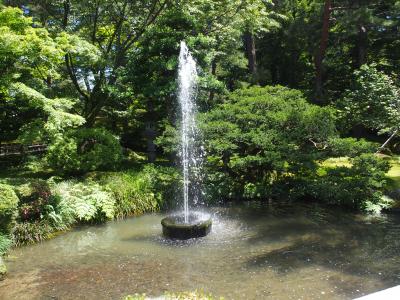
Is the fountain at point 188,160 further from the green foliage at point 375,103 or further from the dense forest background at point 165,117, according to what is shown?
the green foliage at point 375,103

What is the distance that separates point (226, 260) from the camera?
875cm

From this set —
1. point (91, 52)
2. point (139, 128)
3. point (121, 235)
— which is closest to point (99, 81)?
point (91, 52)

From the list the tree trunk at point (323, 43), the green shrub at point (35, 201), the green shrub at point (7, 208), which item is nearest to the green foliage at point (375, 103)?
the tree trunk at point (323, 43)

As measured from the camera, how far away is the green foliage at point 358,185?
12250 mm

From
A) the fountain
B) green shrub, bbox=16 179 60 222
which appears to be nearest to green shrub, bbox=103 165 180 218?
the fountain

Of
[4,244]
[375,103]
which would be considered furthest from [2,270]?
[375,103]

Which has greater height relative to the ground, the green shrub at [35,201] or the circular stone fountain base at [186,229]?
the green shrub at [35,201]

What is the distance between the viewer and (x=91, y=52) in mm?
14969

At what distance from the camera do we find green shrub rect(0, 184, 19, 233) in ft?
29.2

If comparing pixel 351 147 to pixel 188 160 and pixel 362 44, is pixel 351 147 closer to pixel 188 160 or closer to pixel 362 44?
pixel 188 160

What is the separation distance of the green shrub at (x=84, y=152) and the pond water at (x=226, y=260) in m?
3.48

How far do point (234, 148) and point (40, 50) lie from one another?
23.2 ft

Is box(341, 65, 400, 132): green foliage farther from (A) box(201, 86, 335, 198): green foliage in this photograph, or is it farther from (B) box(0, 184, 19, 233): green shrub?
(B) box(0, 184, 19, 233): green shrub

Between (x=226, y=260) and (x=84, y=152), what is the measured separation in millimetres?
8926
